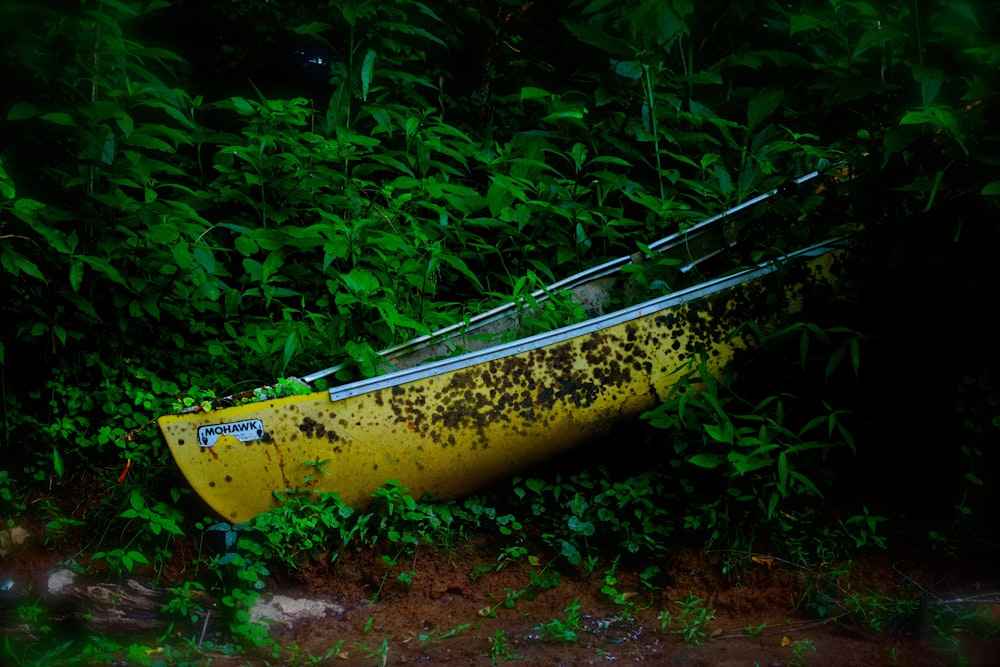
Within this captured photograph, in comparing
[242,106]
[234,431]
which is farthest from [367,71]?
[234,431]

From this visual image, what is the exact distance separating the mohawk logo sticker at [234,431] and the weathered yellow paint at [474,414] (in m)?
0.01

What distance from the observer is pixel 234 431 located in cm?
247

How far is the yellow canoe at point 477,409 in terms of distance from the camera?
249 cm

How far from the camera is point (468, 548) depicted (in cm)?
268

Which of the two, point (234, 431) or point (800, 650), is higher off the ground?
point (234, 431)

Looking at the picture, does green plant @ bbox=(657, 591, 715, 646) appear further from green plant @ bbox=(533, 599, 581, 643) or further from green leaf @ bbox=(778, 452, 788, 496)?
green leaf @ bbox=(778, 452, 788, 496)

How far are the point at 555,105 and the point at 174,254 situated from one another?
2.02m

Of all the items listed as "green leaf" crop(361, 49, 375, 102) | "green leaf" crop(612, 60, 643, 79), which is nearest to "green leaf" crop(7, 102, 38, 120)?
"green leaf" crop(361, 49, 375, 102)

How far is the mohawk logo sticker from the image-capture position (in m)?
2.46

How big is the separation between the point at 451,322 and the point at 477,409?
0.64m

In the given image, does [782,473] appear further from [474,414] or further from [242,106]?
[242,106]

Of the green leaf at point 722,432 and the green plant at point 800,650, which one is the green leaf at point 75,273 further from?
the green plant at point 800,650

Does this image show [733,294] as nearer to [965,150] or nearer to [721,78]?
[965,150]

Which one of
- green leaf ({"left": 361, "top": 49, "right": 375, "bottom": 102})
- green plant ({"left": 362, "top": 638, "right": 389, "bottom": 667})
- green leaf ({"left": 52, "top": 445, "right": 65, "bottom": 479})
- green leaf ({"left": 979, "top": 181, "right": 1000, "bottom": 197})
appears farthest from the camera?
green leaf ({"left": 361, "top": 49, "right": 375, "bottom": 102})
